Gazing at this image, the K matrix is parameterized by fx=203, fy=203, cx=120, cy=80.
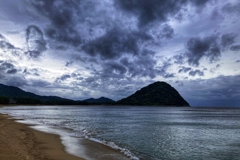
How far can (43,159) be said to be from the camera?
56.5 feet

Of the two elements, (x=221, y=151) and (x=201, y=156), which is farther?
(x=221, y=151)

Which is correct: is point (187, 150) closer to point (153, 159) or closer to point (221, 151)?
point (221, 151)

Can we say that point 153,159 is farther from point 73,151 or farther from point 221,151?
point 221,151

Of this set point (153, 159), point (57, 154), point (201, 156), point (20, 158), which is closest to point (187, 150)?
point (201, 156)

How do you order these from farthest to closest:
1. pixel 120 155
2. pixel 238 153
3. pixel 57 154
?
pixel 238 153 < pixel 120 155 < pixel 57 154

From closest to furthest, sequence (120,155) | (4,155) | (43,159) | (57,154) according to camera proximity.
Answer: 1. (4,155)
2. (43,159)
3. (57,154)
4. (120,155)

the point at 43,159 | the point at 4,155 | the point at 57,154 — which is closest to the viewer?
the point at 4,155

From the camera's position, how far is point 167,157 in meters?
21.7

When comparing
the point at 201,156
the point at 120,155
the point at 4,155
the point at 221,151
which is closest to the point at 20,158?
the point at 4,155

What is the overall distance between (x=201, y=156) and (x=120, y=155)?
9.14 m

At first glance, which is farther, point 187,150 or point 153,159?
point 187,150

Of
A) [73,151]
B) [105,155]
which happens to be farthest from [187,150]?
[73,151]

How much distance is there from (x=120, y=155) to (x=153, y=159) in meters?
3.45

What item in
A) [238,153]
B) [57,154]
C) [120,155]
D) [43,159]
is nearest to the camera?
[43,159]
